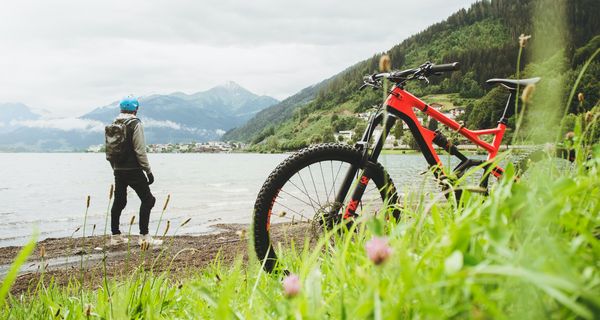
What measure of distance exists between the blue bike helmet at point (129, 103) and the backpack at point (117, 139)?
358mm

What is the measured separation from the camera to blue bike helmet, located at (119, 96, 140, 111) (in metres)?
9.49

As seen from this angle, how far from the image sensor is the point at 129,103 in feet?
31.2

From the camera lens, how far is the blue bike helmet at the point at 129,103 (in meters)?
9.49

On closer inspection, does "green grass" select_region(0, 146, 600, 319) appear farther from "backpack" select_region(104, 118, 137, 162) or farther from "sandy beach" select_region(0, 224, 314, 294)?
"backpack" select_region(104, 118, 137, 162)

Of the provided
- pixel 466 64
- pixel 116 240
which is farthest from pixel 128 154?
pixel 466 64

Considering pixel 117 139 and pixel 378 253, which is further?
pixel 117 139

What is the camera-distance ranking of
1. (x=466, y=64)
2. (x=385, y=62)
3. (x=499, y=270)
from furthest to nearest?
(x=466, y=64)
(x=385, y=62)
(x=499, y=270)

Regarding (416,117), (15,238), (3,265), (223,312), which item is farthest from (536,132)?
(15,238)

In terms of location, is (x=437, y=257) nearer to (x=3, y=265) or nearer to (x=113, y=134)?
(x=113, y=134)

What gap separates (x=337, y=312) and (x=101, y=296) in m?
2.31

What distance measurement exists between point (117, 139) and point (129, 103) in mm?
910

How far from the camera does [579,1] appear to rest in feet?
536

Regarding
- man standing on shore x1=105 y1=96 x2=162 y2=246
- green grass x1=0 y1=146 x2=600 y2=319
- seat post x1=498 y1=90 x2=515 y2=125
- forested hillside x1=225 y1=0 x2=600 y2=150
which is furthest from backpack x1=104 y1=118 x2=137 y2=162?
forested hillside x1=225 y1=0 x2=600 y2=150

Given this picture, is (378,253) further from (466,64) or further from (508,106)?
(466,64)
